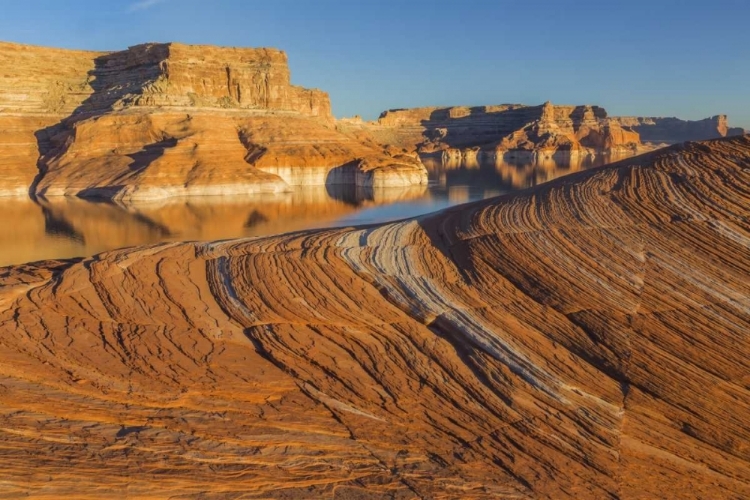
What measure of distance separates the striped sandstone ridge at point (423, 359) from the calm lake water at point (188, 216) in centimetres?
1945

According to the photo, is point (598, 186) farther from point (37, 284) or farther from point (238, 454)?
point (37, 284)

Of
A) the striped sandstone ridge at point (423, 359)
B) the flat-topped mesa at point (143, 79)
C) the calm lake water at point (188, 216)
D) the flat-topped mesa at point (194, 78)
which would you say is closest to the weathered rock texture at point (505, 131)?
the flat-topped mesa at point (194, 78)

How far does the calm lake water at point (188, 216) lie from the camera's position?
28720 millimetres

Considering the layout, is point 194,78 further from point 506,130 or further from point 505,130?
point 506,130

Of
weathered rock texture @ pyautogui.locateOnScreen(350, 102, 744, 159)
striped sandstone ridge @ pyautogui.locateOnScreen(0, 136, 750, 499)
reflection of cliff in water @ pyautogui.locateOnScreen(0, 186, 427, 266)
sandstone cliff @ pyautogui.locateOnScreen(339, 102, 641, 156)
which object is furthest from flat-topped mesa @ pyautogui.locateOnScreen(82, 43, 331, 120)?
striped sandstone ridge @ pyautogui.locateOnScreen(0, 136, 750, 499)

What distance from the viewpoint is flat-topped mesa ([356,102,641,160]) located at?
122 m

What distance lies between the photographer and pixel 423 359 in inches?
285

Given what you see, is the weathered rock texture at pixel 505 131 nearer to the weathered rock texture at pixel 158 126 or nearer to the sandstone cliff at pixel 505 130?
the sandstone cliff at pixel 505 130

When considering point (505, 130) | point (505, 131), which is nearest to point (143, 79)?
point (505, 131)

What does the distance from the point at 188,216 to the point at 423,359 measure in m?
33.8

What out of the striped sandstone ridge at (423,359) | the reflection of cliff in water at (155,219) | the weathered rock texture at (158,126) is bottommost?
the reflection of cliff in water at (155,219)

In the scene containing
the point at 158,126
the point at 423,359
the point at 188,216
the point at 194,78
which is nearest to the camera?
the point at 423,359

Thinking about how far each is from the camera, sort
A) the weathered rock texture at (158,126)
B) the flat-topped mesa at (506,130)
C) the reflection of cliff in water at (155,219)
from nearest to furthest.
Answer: the reflection of cliff in water at (155,219) < the weathered rock texture at (158,126) < the flat-topped mesa at (506,130)

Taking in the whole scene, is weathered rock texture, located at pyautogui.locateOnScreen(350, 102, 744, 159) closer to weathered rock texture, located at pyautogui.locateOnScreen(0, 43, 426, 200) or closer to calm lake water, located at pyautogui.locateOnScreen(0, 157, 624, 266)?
weathered rock texture, located at pyautogui.locateOnScreen(0, 43, 426, 200)
